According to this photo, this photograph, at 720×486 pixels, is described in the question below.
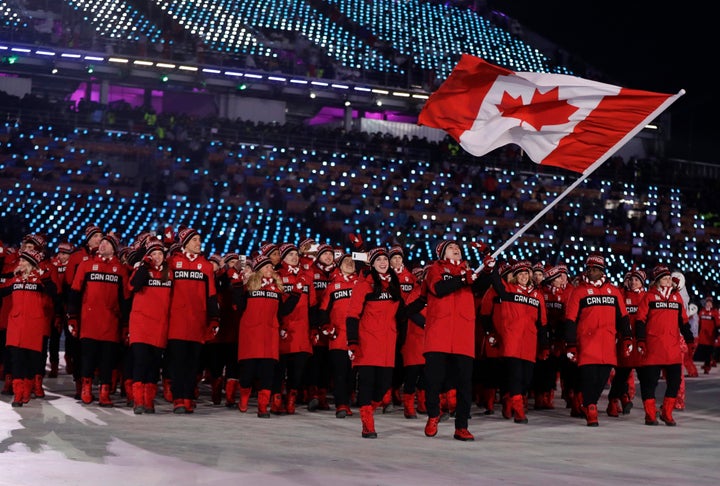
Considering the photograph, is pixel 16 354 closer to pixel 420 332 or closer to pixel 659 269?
pixel 420 332

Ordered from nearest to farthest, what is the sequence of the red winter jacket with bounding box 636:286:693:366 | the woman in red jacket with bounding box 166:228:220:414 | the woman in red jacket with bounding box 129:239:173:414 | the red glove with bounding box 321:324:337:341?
the woman in red jacket with bounding box 129:239:173:414 → the woman in red jacket with bounding box 166:228:220:414 → the red glove with bounding box 321:324:337:341 → the red winter jacket with bounding box 636:286:693:366

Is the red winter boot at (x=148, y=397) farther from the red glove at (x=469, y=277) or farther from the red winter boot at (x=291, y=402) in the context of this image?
the red glove at (x=469, y=277)

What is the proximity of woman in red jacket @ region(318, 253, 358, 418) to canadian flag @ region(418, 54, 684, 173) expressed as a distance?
1.94 metres

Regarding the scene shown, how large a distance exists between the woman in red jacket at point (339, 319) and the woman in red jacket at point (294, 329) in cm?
22

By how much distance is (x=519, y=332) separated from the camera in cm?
1218

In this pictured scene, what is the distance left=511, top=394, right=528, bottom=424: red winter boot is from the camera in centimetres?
1198

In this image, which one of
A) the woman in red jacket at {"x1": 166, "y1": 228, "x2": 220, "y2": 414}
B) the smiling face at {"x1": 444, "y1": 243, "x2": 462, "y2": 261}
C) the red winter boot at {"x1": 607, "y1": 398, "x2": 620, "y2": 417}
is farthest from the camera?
the red winter boot at {"x1": 607, "y1": 398, "x2": 620, "y2": 417}

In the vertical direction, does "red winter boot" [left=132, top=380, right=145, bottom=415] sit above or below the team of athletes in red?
below

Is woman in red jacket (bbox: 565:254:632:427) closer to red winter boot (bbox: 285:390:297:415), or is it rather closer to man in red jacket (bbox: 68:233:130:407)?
red winter boot (bbox: 285:390:297:415)

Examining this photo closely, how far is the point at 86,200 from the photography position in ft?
90.1

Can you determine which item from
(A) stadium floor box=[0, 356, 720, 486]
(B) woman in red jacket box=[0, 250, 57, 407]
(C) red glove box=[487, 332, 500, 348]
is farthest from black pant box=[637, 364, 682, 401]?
(B) woman in red jacket box=[0, 250, 57, 407]

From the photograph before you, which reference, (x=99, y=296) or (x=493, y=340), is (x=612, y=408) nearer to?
(x=493, y=340)

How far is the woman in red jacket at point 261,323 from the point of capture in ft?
38.4

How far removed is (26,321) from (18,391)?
76 cm
